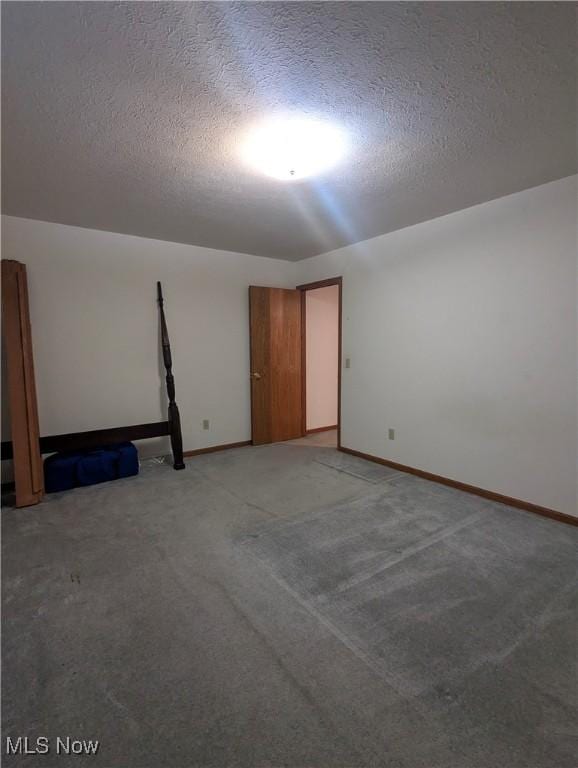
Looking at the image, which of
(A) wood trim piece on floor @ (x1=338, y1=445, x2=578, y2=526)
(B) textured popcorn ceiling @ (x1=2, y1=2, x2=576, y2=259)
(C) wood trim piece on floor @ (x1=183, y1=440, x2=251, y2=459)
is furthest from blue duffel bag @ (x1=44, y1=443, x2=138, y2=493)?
(A) wood trim piece on floor @ (x1=338, y1=445, x2=578, y2=526)

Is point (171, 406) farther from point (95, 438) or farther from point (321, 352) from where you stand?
point (321, 352)

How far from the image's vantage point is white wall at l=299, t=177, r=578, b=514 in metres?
2.55

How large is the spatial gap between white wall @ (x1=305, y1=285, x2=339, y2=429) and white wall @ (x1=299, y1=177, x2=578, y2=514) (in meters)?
1.13

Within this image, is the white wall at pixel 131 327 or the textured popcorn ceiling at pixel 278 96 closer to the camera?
the textured popcorn ceiling at pixel 278 96

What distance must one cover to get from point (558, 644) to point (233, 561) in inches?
63.2

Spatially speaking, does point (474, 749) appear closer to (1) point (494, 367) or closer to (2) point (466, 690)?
(2) point (466, 690)

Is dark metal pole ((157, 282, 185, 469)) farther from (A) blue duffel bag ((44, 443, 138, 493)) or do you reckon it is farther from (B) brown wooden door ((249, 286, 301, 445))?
(B) brown wooden door ((249, 286, 301, 445))

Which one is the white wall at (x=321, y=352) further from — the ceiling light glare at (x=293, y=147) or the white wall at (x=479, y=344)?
the ceiling light glare at (x=293, y=147)

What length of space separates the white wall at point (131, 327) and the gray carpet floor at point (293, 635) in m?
1.27

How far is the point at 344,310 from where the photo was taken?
167 inches

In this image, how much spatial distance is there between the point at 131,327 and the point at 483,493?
373cm

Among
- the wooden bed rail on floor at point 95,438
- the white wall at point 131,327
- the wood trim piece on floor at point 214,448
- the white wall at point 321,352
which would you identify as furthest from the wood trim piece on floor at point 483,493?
the wooden bed rail on floor at point 95,438

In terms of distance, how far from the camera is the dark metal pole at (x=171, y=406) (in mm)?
3771
